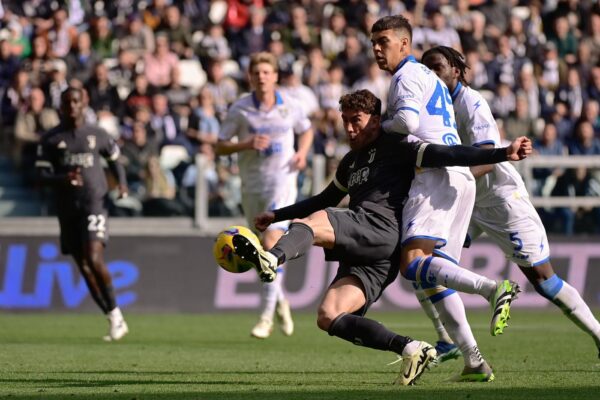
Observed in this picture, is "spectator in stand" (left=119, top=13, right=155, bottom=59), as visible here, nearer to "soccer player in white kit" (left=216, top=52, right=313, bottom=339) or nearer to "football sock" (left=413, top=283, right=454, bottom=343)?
"soccer player in white kit" (left=216, top=52, right=313, bottom=339)

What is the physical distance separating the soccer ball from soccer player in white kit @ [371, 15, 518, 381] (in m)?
1.22

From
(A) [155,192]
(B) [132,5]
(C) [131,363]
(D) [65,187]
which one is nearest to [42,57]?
(B) [132,5]

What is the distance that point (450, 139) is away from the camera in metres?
8.43

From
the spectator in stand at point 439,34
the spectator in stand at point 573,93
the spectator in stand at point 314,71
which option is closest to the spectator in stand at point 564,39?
the spectator in stand at point 573,93

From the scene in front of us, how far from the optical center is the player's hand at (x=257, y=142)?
12.7m

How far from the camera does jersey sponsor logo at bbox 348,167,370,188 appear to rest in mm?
8336

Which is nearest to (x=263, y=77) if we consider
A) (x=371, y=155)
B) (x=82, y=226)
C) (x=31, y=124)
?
(x=82, y=226)

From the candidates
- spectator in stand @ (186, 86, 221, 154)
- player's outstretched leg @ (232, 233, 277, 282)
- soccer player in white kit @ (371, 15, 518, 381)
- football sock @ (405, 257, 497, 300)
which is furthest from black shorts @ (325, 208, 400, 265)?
spectator in stand @ (186, 86, 221, 154)

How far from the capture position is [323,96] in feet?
67.5

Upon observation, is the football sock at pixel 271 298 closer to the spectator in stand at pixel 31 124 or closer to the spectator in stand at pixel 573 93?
the spectator in stand at pixel 31 124

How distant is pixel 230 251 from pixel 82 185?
19.6ft

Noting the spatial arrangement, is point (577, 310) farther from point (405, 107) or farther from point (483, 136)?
point (405, 107)

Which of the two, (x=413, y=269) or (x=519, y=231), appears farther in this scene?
(x=519, y=231)

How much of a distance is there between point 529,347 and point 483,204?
2647 millimetres
